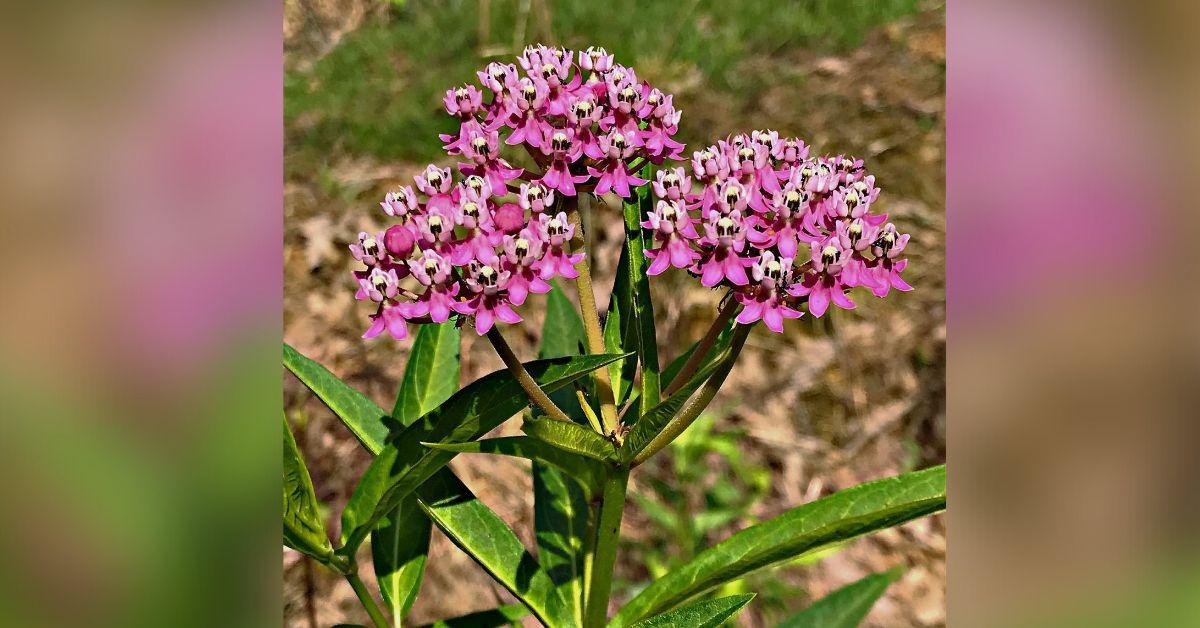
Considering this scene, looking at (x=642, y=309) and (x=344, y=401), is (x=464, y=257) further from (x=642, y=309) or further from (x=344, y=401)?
(x=344, y=401)

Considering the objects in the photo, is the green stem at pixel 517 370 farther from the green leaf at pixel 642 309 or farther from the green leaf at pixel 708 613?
the green leaf at pixel 708 613

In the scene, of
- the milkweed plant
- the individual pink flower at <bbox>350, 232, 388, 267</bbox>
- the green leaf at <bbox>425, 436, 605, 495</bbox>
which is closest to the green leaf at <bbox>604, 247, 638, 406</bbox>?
the milkweed plant

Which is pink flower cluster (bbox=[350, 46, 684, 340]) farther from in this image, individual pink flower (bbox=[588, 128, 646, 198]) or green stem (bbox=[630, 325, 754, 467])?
green stem (bbox=[630, 325, 754, 467])

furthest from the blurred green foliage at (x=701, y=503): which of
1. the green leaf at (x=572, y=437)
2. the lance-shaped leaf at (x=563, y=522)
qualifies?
the green leaf at (x=572, y=437)

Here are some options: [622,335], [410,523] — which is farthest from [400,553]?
[622,335]

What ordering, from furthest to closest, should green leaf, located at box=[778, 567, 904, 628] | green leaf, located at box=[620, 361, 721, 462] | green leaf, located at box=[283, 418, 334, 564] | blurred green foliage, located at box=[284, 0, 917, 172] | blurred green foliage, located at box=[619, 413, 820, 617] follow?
1. blurred green foliage, located at box=[284, 0, 917, 172]
2. blurred green foliage, located at box=[619, 413, 820, 617]
3. green leaf, located at box=[778, 567, 904, 628]
4. green leaf, located at box=[283, 418, 334, 564]
5. green leaf, located at box=[620, 361, 721, 462]
